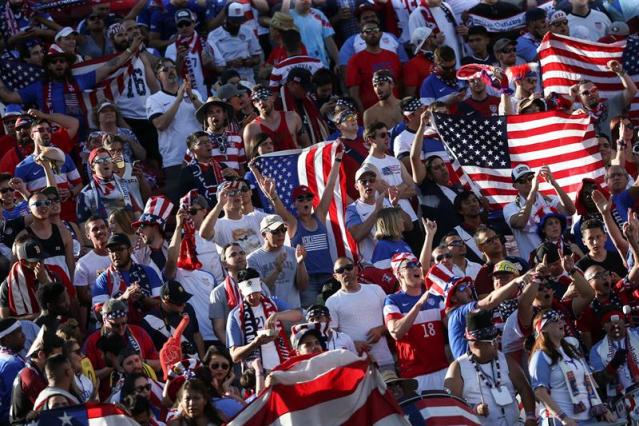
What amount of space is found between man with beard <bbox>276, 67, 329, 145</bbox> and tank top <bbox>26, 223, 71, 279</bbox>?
13.9 feet

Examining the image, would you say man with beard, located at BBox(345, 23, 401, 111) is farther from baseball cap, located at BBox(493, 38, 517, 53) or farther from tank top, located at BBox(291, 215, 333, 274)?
tank top, located at BBox(291, 215, 333, 274)

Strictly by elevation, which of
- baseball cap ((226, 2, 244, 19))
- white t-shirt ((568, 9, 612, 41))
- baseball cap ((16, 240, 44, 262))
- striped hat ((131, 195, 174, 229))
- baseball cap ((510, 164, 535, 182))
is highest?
baseball cap ((226, 2, 244, 19))

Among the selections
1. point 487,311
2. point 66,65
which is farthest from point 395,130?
point 487,311

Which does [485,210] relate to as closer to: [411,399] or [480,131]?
[480,131]

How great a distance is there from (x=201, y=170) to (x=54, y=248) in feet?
7.53

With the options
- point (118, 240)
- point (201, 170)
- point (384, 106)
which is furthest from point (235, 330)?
point (384, 106)

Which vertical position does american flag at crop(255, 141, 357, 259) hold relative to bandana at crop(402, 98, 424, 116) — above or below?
below

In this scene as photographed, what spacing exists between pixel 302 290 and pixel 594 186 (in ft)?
11.6

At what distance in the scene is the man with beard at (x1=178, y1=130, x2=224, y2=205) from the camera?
20281mm

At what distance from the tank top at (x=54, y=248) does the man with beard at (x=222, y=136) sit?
254cm

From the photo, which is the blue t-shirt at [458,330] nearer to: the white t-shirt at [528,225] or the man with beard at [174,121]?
the white t-shirt at [528,225]

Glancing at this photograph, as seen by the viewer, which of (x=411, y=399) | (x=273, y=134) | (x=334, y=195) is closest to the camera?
(x=411, y=399)

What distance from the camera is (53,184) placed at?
64.7 feet

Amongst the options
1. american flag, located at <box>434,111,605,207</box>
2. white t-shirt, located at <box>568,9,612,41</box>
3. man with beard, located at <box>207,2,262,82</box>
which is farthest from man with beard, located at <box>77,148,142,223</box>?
white t-shirt, located at <box>568,9,612,41</box>
